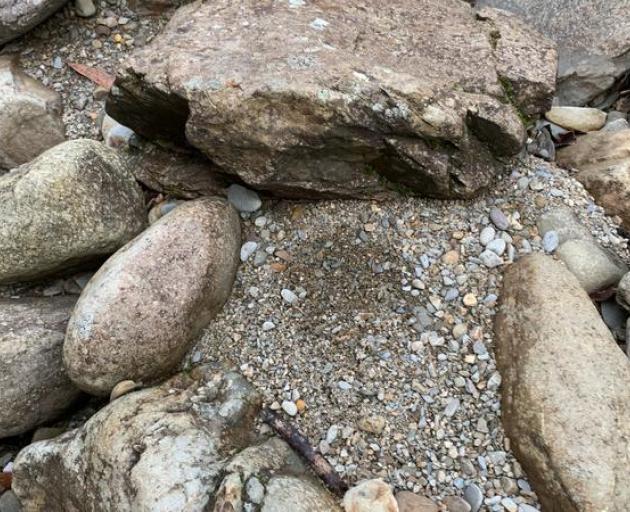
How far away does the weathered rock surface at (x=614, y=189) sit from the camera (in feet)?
10.2

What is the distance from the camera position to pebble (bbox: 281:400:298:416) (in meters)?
2.67

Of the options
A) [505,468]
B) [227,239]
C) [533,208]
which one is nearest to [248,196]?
[227,239]

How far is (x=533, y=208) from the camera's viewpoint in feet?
10.1

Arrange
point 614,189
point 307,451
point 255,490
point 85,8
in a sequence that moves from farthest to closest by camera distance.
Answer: point 85,8 < point 614,189 < point 307,451 < point 255,490

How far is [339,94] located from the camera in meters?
2.78

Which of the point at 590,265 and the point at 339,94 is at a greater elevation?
the point at 339,94

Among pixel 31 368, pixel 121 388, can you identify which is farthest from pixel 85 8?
pixel 121 388

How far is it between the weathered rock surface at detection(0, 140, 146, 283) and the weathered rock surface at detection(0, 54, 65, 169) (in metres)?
0.72

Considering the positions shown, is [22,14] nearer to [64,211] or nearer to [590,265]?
[64,211]

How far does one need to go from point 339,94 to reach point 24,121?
208cm

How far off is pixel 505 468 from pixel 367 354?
700mm

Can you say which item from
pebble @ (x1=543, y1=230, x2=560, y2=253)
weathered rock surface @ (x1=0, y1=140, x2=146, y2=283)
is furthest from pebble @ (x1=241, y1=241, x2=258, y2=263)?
pebble @ (x1=543, y1=230, x2=560, y2=253)

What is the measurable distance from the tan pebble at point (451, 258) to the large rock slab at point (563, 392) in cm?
27

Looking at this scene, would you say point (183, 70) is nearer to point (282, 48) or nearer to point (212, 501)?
point (282, 48)
